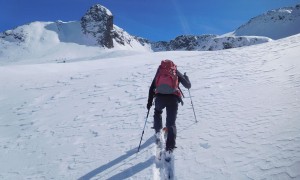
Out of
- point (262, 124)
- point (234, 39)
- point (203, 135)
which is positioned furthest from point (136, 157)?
point (234, 39)

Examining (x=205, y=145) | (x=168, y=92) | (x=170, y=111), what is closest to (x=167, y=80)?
(x=168, y=92)

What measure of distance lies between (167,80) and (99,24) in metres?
116

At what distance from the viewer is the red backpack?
19.6 ft

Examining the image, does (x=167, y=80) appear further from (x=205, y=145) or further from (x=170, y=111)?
(x=205, y=145)

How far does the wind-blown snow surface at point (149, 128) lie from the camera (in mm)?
5219

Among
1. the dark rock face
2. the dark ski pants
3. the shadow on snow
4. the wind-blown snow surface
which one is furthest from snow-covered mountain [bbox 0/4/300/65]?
the shadow on snow

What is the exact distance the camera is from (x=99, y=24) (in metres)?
117

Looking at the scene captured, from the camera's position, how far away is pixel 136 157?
19.7ft

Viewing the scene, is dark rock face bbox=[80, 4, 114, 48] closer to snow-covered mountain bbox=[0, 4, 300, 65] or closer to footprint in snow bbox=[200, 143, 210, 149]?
snow-covered mountain bbox=[0, 4, 300, 65]

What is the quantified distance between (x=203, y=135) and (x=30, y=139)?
4.78 metres

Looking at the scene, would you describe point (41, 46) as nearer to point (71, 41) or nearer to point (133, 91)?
point (71, 41)

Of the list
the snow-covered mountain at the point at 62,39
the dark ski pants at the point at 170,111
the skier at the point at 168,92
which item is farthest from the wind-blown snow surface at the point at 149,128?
the snow-covered mountain at the point at 62,39

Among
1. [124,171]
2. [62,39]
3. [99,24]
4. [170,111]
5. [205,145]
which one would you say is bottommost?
[124,171]

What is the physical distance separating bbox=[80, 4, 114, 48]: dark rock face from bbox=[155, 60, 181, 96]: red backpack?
105841 millimetres
